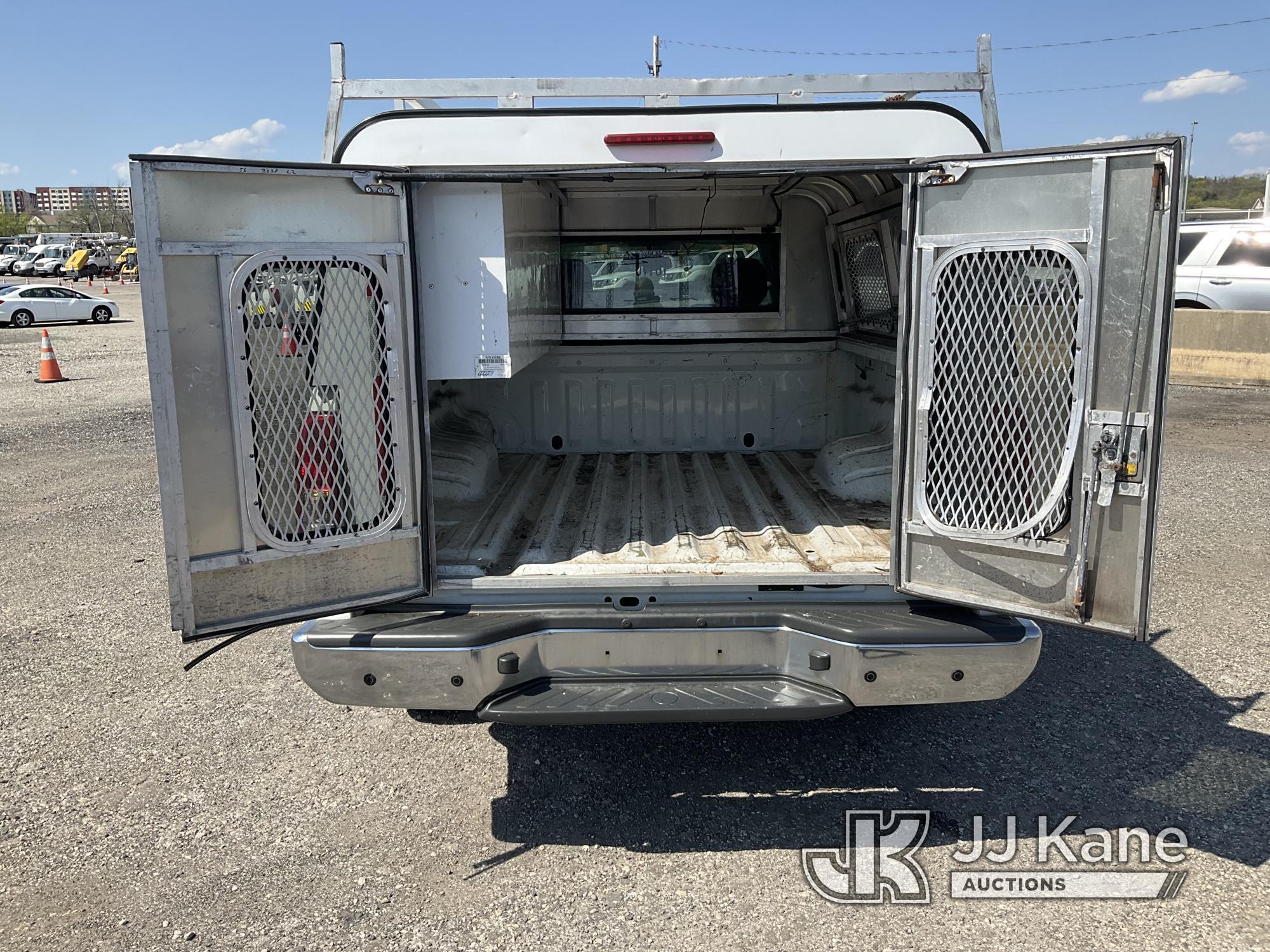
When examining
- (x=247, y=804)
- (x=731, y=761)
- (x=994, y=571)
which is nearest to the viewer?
(x=994, y=571)

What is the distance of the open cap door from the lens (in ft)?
9.52

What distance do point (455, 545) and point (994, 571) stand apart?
219cm

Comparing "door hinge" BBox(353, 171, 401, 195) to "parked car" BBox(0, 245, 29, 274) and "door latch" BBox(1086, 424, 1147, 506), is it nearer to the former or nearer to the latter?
"door latch" BBox(1086, 424, 1147, 506)

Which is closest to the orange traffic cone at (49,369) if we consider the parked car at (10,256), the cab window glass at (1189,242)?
the cab window glass at (1189,242)

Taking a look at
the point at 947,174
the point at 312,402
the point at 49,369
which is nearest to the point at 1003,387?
the point at 947,174

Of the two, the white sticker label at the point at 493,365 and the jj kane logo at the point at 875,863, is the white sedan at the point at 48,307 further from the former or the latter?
the jj kane logo at the point at 875,863

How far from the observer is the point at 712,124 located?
347 centimetres

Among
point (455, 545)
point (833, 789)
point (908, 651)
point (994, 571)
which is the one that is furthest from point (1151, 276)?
point (455, 545)

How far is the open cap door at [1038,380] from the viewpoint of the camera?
2902 millimetres

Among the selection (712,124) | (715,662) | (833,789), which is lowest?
(833,789)

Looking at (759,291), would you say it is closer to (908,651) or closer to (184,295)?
(908,651)

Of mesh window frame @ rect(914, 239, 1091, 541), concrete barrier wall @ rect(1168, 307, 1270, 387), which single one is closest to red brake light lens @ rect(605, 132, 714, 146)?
mesh window frame @ rect(914, 239, 1091, 541)

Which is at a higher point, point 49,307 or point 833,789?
point 49,307

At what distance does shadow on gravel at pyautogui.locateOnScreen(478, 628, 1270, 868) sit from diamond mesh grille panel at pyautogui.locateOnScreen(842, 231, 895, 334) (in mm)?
2103
